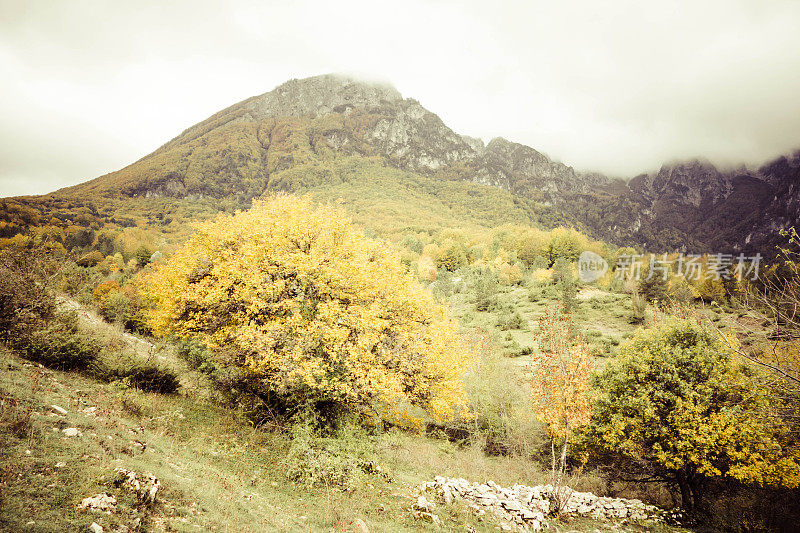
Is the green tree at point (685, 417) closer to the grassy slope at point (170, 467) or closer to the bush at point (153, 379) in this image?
the grassy slope at point (170, 467)

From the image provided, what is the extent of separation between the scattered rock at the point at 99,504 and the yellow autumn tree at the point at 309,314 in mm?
6124

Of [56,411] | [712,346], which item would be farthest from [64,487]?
[712,346]

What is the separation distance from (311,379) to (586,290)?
75.4 metres

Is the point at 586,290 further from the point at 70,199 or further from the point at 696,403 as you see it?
the point at 70,199

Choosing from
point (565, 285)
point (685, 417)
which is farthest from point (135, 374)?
point (565, 285)

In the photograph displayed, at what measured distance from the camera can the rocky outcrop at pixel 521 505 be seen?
10.9 meters

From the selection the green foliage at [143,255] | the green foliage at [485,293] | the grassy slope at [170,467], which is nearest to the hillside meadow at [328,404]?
the grassy slope at [170,467]

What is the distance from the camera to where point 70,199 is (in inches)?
4599

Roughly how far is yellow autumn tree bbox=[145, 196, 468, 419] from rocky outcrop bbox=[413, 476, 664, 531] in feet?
10.7

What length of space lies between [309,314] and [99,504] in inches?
345

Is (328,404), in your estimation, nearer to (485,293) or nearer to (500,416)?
(500,416)

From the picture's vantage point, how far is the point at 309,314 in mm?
14016

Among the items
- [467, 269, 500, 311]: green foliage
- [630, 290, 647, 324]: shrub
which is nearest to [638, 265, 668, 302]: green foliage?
[630, 290, 647, 324]: shrub

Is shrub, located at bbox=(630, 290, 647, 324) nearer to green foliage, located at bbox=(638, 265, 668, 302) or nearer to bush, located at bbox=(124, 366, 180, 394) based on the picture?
green foliage, located at bbox=(638, 265, 668, 302)
